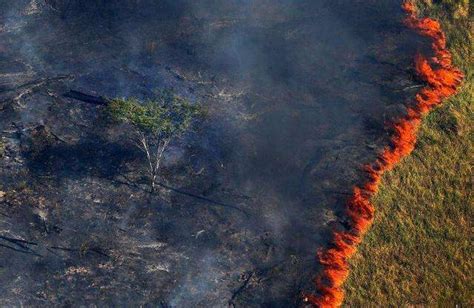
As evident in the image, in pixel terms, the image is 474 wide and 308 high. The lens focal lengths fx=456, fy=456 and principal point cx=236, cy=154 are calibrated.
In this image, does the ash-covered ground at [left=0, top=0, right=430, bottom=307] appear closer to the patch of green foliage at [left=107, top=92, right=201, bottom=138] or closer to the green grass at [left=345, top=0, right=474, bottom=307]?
the green grass at [left=345, top=0, right=474, bottom=307]

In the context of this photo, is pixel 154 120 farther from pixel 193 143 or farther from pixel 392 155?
pixel 392 155

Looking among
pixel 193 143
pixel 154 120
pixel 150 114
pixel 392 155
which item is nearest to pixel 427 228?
pixel 392 155

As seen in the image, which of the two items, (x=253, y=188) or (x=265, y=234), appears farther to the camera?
(x=253, y=188)

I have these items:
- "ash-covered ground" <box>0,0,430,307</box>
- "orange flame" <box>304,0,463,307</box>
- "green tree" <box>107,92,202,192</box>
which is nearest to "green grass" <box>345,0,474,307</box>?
"orange flame" <box>304,0,463,307</box>

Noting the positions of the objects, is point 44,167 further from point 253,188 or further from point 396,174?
point 396,174

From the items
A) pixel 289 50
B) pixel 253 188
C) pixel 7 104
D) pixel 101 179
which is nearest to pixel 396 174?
→ pixel 253 188

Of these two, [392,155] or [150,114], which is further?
[392,155]
